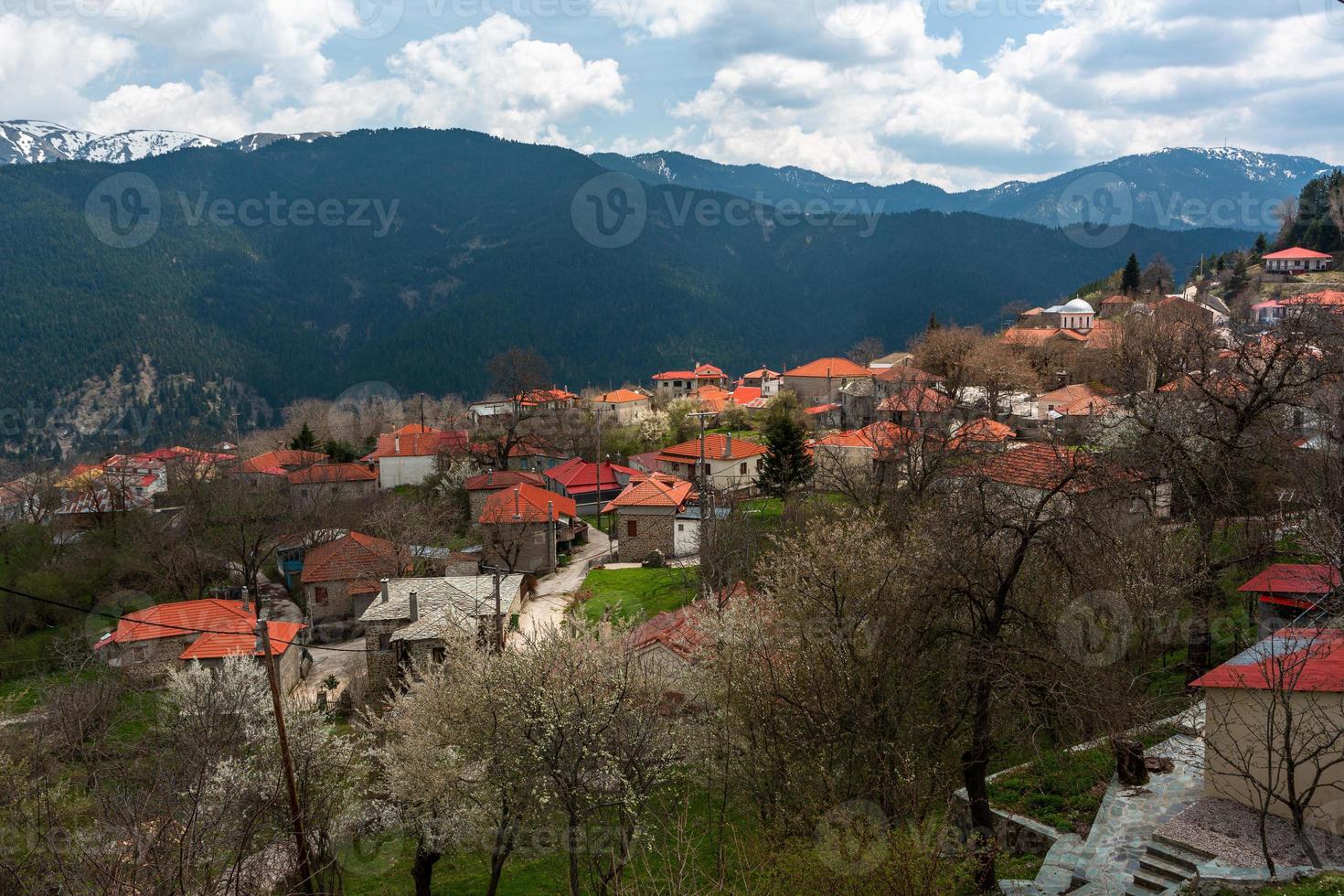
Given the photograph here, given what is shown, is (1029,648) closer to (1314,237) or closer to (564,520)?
(564,520)

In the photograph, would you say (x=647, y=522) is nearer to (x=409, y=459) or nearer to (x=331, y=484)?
(x=409, y=459)

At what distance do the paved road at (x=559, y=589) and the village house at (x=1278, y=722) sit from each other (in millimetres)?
16275

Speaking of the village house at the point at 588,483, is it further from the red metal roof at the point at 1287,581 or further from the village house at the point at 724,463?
the red metal roof at the point at 1287,581

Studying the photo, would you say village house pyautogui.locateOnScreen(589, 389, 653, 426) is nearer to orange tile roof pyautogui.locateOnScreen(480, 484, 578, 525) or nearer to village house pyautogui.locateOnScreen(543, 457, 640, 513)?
village house pyautogui.locateOnScreen(543, 457, 640, 513)

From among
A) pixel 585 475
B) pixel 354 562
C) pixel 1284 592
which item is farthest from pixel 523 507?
pixel 1284 592

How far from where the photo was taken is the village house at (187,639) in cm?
2605

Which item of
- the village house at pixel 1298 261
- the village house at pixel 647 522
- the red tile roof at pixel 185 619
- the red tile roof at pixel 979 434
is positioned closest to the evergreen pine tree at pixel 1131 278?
the village house at pixel 1298 261

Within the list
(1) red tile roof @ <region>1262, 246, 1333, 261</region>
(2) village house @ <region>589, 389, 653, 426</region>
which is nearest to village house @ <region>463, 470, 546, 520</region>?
(2) village house @ <region>589, 389, 653, 426</region>

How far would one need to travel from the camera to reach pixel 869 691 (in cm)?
1140

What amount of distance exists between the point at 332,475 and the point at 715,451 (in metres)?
21.6

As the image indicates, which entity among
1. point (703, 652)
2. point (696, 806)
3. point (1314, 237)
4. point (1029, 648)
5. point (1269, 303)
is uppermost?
point (1314, 237)

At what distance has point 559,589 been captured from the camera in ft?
105

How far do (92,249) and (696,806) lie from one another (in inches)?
6261

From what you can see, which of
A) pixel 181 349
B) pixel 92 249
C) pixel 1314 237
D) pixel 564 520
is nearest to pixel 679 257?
pixel 181 349
